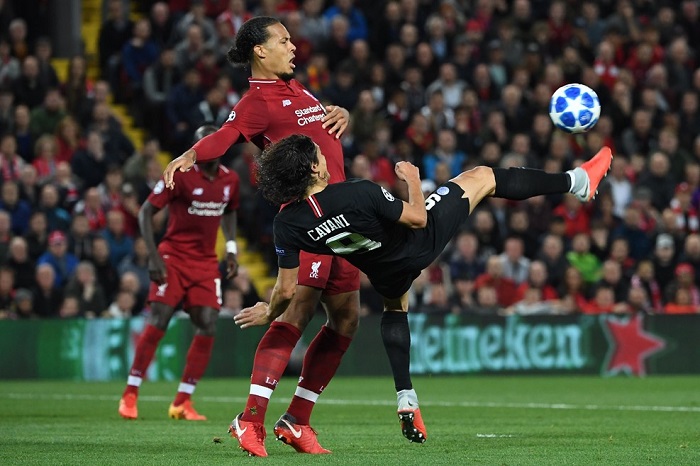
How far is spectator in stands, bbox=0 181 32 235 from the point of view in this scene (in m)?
17.1

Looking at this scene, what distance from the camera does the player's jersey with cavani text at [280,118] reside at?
28.1 ft

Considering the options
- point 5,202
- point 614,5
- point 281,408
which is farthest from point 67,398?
point 614,5

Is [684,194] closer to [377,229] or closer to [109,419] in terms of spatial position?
[109,419]

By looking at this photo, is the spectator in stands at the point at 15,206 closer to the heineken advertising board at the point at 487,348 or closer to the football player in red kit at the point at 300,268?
the heineken advertising board at the point at 487,348

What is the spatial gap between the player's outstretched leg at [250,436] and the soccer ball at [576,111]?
9.99 feet

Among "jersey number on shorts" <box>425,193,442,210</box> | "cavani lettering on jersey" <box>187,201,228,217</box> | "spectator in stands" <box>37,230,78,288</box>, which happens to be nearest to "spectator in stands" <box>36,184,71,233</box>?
"spectator in stands" <box>37,230,78,288</box>

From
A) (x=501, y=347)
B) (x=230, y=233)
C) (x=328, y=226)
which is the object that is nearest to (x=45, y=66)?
(x=501, y=347)

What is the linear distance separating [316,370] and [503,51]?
13824 millimetres

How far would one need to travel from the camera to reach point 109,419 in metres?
11.1

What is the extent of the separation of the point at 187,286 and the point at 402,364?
13.3 feet

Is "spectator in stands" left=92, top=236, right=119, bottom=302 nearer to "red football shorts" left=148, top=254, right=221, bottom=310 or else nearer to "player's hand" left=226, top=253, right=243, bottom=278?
"red football shorts" left=148, top=254, right=221, bottom=310

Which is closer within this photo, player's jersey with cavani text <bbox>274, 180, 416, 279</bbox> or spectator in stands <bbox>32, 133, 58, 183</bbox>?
player's jersey with cavani text <bbox>274, 180, 416, 279</bbox>

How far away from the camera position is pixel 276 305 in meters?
7.86

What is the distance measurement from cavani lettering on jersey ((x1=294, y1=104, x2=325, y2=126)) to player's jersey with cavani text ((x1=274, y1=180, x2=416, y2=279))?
94 cm
